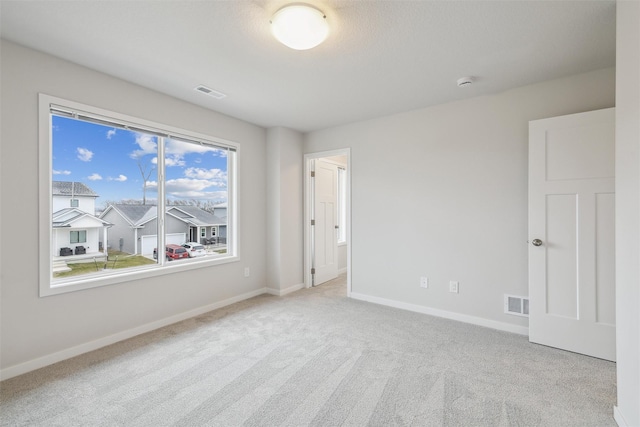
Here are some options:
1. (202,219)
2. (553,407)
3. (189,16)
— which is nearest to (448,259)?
(553,407)

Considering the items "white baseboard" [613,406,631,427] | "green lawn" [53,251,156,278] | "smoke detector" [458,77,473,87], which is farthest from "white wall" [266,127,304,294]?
"white baseboard" [613,406,631,427]

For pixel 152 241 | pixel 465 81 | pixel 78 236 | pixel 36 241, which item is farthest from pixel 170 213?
pixel 465 81

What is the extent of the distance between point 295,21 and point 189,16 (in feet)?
2.26

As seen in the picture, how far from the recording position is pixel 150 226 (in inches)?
123

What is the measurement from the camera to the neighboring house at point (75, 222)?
8.09 feet

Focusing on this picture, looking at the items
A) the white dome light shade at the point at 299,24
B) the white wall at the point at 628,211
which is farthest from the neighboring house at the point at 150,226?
the white wall at the point at 628,211

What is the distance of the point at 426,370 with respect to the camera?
7.15 feet

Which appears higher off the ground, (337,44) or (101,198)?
(337,44)

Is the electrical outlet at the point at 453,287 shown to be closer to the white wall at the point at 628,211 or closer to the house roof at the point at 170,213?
the white wall at the point at 628,211

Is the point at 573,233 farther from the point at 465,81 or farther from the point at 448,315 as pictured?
the point at 465,81

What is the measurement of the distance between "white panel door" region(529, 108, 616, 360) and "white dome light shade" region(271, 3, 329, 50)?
2102mm

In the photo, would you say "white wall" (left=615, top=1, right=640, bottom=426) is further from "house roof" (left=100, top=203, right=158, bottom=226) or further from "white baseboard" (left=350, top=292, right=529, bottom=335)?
"house roof" (left=100, top=203, right=158, bottom=226)

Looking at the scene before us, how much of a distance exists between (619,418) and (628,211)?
1.14 meters

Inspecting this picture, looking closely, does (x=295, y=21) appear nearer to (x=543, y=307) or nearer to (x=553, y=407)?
(x=553, y=407)
